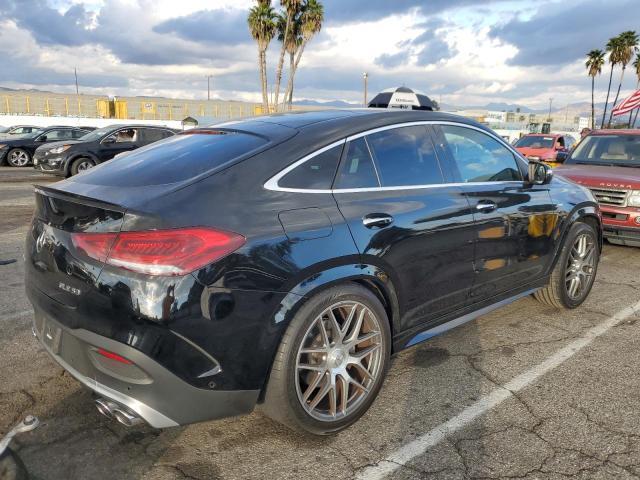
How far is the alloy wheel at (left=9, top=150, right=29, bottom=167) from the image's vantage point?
60.0ft

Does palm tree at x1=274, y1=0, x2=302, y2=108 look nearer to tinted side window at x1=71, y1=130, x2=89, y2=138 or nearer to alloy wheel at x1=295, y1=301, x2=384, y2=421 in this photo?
tinted side window at x1=71, y1=130, x2=89, y2=138

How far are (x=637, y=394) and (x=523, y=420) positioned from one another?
0.88m

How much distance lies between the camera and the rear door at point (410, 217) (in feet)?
9.34

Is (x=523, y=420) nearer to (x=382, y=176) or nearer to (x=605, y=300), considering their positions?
(x=382, y=176)

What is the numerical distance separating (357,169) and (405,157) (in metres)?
0.44

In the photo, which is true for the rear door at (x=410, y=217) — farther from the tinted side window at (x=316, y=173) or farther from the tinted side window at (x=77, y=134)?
the tinted side window at (x=77, y=134)

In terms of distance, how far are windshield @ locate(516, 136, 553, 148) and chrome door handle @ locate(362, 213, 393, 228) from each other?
16.9 meters

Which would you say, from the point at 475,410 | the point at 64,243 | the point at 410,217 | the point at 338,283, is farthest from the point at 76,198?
the point at 475,410

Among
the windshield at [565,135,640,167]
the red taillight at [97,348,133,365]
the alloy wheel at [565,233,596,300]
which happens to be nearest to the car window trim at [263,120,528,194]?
the red taillight at [97,348,133,365]

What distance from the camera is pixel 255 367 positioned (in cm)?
238

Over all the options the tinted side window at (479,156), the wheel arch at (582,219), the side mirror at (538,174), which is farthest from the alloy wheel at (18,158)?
the wheel arch at (582,219)

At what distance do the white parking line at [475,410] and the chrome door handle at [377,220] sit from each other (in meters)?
→ 1.13

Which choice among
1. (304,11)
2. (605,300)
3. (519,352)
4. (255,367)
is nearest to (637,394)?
(519,352)

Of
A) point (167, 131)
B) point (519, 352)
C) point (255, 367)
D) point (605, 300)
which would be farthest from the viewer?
point (167, 131)
